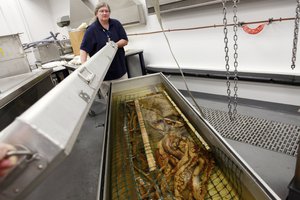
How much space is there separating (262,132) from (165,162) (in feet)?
4.74

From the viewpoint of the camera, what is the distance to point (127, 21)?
3.88 meters

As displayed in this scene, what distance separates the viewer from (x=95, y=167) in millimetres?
2273

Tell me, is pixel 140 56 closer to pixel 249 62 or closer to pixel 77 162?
pixel 249 62

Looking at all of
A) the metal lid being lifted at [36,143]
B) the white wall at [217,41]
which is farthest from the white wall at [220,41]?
the metal lid being lifted at [36,143]

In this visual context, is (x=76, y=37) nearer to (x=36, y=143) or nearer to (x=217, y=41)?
(x=217, y=41)

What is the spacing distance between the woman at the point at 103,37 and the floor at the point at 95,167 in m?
1.01

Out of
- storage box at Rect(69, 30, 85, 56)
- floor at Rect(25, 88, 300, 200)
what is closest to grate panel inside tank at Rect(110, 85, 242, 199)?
floor at Rect(25, 88, 300, 200)

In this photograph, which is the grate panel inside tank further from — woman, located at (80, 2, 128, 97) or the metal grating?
woman, located at (80, 2, 128, 97)

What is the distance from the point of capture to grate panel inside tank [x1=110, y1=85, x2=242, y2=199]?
104 centimetres

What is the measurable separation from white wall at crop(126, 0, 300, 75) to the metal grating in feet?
2.04

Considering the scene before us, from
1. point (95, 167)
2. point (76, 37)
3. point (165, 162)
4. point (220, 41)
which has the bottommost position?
point (95, 167)

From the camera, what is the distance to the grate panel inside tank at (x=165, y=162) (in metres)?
1.04

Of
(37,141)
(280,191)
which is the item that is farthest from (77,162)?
(37,141)

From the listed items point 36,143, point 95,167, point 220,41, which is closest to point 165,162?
point 36,143
